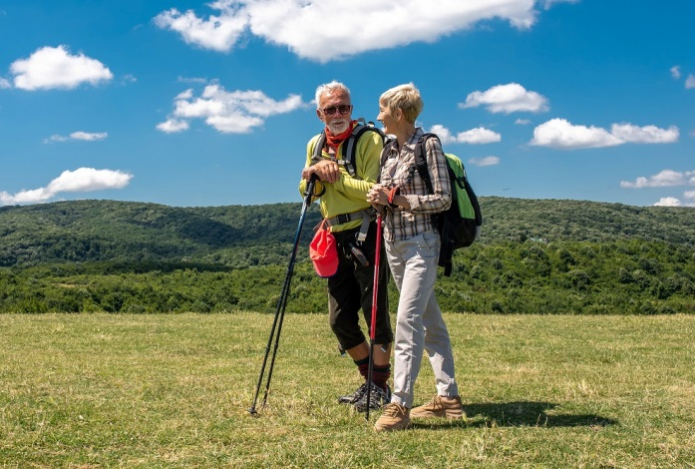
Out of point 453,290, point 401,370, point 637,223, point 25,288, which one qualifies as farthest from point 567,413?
point 637,223

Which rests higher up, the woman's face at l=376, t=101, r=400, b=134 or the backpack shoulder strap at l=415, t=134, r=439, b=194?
the woman's face at l=376, t=101, r=400, b=134

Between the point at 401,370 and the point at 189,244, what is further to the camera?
the point at 189,244

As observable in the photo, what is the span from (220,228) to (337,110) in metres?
112

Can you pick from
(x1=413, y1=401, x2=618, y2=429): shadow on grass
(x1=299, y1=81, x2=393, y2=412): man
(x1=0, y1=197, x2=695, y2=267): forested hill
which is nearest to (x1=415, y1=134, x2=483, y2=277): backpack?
(x1=299, y1=81, x2=393, y2=412): man

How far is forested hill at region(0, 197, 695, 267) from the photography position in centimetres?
7294

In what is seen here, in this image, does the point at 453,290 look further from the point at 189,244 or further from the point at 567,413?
the point at 189,244

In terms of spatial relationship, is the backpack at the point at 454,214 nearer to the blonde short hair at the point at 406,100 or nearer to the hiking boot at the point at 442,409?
the blonde short hair at the point at 406,100

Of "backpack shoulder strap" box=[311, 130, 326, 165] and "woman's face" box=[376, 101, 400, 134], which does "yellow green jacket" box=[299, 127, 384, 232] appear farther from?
"woman's face" box=[376, 101, 400, 134]

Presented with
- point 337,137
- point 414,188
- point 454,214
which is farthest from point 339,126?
point 454,214

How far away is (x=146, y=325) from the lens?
45.0ft

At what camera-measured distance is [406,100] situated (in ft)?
17.4

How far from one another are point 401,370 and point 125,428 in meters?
2.07

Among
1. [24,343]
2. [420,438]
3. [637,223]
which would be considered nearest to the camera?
[420,438]

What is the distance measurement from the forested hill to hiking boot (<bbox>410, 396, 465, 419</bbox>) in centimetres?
3918
